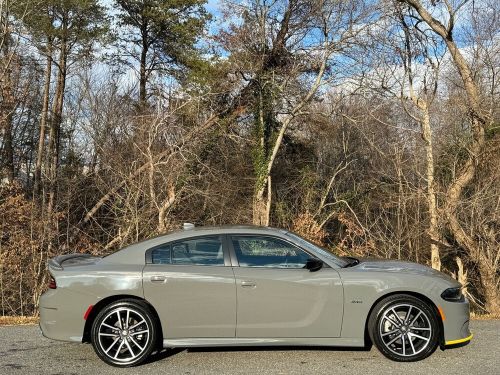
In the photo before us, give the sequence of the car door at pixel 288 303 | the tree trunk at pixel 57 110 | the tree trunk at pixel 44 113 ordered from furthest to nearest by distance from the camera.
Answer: the tree trunk at pixel 57 110, the tree trunk at pixel 44 113, the car door at pixel 288 303

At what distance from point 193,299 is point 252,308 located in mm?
605

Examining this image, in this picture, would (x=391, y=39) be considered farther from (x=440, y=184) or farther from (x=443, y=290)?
(x=443, y=290)

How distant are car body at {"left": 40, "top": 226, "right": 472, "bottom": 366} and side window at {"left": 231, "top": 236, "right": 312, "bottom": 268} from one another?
0.14 feet

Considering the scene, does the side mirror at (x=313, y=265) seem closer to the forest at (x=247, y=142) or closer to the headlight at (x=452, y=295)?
the headlight at (x=452, y=295)

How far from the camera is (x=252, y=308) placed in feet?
17.3

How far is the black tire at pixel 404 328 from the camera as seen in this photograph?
206 inches

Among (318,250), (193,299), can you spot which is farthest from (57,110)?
(318,250)

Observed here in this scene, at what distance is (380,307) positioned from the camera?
208 inches

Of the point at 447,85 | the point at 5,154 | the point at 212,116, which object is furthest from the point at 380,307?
the point at 5,154

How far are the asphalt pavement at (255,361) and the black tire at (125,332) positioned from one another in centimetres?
16

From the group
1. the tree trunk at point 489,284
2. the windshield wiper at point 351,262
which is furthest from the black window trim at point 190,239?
the tree trunk at point 489,284

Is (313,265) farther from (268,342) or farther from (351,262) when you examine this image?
(268,342)

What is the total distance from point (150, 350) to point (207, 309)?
27.9 inches

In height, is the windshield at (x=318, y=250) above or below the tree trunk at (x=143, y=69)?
below
